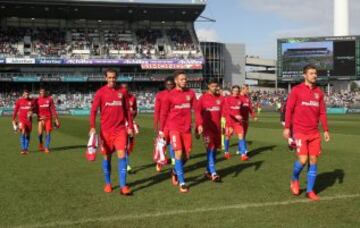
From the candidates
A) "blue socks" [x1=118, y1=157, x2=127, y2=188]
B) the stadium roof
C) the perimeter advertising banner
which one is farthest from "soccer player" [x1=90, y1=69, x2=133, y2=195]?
the perimeter advertising banner

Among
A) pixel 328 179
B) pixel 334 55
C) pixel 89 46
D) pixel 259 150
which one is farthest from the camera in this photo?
pixel 89 46

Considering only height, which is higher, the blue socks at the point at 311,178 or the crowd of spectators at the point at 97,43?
the crowd of spectators at the point at 97,43

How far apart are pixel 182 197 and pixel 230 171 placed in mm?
3306

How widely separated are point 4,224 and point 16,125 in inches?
436

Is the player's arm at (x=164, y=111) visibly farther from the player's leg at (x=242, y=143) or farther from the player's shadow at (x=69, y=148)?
the player's shadow at (x=69, y=148)

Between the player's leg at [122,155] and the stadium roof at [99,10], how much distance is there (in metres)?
57.0

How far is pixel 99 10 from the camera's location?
219 ft

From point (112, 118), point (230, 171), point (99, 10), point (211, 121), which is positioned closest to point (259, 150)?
point (230, 171)

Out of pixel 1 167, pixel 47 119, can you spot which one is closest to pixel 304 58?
pixel 47 119

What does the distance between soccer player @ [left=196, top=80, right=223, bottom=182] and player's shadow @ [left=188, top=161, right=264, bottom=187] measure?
0.72ft

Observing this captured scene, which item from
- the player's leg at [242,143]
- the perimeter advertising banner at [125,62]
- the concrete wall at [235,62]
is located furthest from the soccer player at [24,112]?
the concrete wall at [235,62]

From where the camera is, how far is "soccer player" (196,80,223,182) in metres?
10.8

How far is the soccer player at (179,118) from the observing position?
31.6ft

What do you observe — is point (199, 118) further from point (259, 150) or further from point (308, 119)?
point (259, 150)
